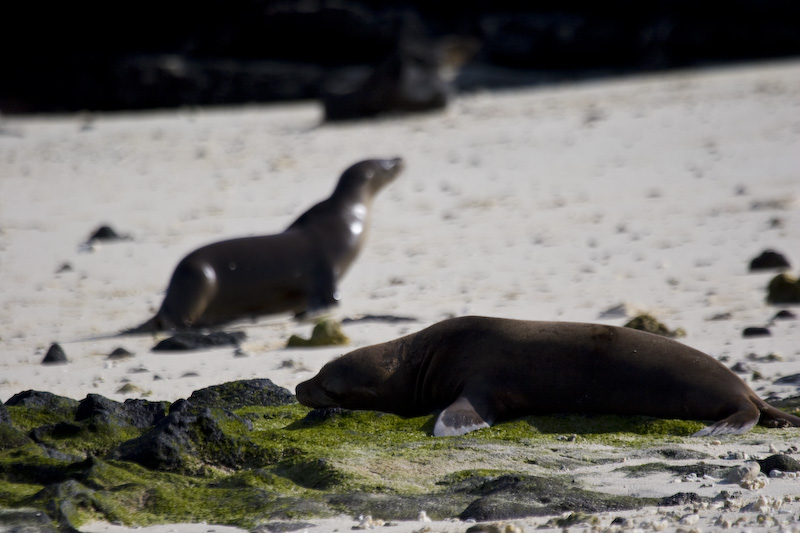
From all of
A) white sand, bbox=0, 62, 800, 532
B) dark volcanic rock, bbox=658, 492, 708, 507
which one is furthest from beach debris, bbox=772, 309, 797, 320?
dark volcanic rock, bbox=658, 492, 708, 507

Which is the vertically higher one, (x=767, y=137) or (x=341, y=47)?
(x=341, y=47)

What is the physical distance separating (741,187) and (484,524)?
7.63 meters

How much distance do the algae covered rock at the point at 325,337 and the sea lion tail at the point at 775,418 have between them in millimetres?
2473

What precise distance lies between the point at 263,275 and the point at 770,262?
3295 mm

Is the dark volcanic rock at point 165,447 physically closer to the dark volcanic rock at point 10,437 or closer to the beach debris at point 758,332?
the dark volcanic rock at point 10,437

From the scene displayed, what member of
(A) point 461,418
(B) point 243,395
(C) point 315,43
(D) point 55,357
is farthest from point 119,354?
(C) point 315,43

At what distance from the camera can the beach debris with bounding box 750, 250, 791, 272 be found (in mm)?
7273

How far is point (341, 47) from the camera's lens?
2202 centimetres

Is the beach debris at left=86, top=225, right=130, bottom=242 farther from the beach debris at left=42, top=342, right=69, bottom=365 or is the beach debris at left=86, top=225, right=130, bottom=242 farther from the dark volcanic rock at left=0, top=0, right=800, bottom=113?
the dark volcanic rock at left=0, top=0, right=800, bottom=113

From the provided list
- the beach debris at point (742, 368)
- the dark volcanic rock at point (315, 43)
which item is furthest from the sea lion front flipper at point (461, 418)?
the dark volcanic rock at point (315, 43)

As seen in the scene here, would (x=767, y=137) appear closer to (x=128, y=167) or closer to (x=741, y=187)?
(x=741, y=187)

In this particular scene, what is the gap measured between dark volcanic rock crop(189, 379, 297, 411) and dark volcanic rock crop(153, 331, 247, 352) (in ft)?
4.14

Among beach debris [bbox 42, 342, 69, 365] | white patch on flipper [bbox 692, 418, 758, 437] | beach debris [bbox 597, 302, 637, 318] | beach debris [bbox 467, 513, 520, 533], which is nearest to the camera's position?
beach debris [bbox 467, 513, 520, 533]

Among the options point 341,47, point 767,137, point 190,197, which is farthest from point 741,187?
point 341,47
